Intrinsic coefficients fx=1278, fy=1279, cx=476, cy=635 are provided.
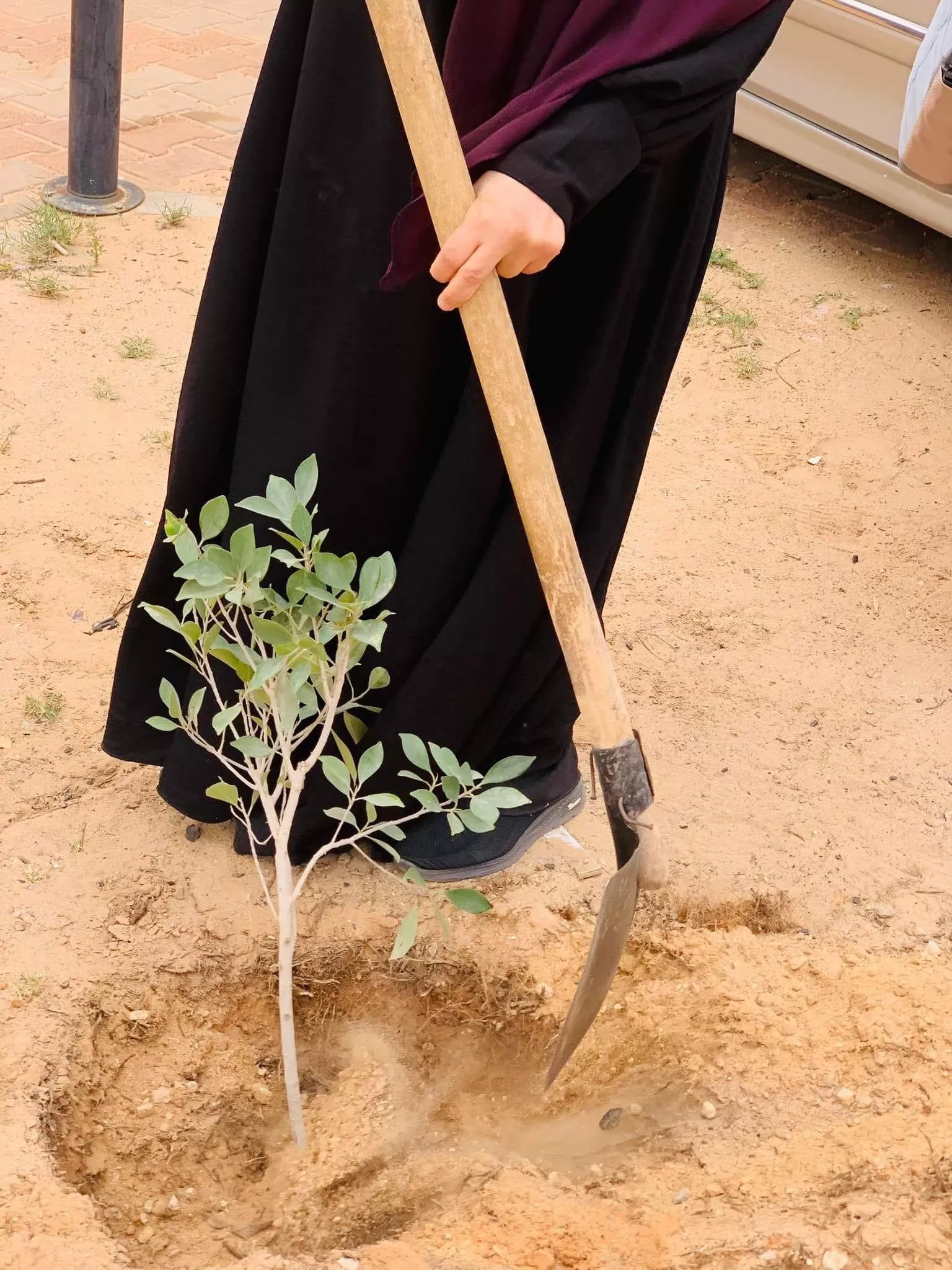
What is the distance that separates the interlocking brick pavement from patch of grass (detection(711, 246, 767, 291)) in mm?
1884

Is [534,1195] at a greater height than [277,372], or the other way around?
[277,372]

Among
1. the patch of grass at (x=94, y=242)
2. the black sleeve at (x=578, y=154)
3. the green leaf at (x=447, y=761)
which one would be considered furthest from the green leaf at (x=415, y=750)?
the patch of grass at (x=94, y=242)

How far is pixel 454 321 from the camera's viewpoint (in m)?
1.88

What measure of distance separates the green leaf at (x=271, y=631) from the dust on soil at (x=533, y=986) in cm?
68

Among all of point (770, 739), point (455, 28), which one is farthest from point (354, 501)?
point (770, 739)

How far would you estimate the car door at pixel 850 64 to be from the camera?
14.3 feet

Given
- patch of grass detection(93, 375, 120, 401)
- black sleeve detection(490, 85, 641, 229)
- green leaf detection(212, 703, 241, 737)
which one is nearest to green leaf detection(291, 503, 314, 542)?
green leaf detection(212, 703, 241, 737)

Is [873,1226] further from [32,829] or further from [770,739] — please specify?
[32,829]

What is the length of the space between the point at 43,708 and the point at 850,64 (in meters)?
3.71

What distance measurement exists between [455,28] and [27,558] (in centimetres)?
180

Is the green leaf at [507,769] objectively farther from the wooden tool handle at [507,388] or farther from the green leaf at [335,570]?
the green leaf at [335,570]

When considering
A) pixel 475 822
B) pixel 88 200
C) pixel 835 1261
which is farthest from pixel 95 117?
pixel 835 1261

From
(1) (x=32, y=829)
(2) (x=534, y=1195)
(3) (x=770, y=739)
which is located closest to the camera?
(2) (x=534, y=1195)

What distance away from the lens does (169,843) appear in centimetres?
229
